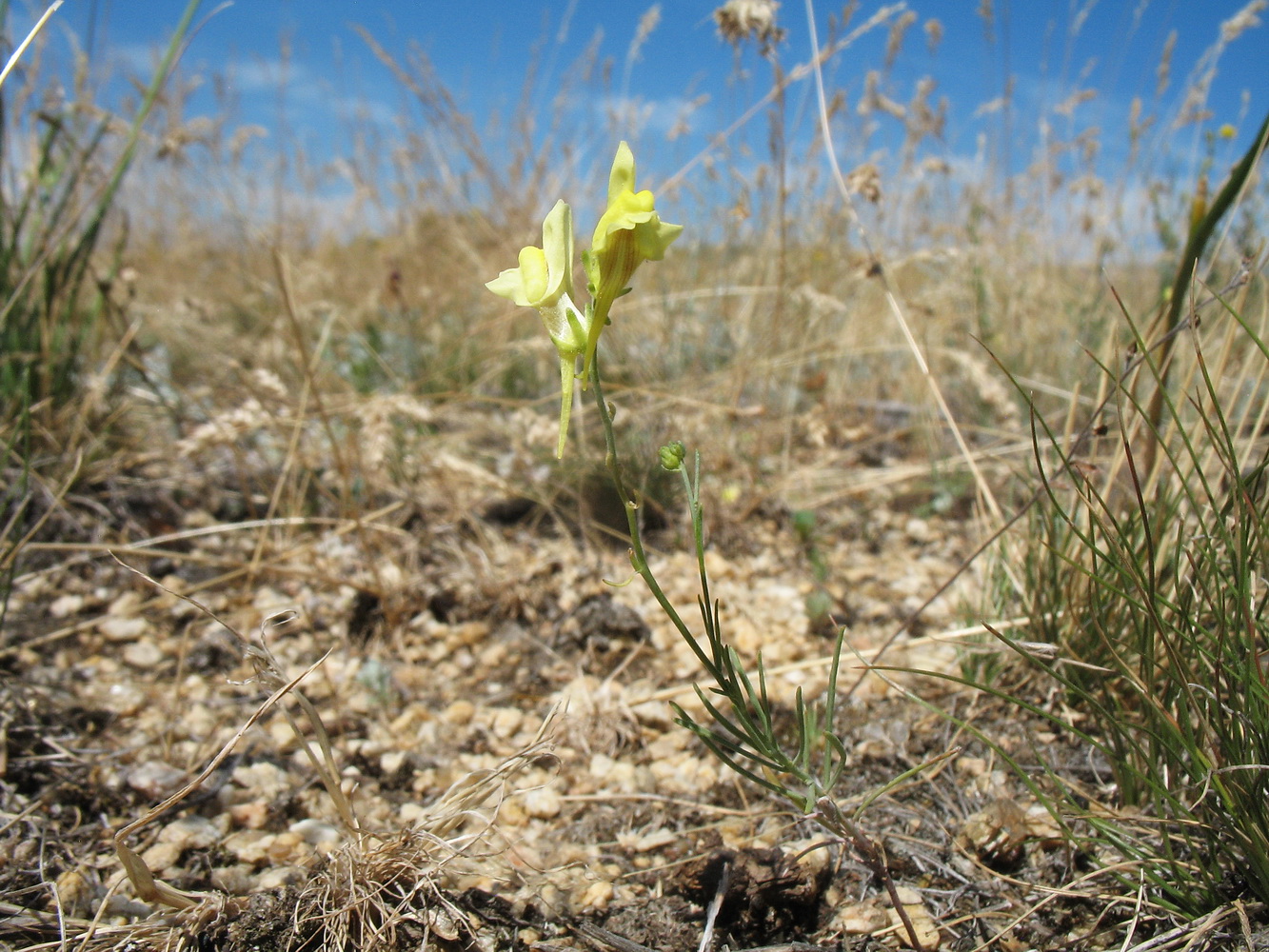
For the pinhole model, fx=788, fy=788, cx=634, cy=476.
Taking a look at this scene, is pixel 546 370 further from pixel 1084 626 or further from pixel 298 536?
pixel 1084 626

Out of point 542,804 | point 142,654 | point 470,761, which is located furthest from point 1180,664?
point 142,654

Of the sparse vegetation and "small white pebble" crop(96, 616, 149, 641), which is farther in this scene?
"small white pebble" crop(96, 616, 149, 641)

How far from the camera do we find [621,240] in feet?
2.30

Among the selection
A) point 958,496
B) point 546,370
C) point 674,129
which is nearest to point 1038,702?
point 958,496

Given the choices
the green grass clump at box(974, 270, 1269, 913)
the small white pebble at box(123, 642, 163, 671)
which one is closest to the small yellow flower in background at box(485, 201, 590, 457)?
the green grass clump at box(974, 270, 1269, 913)

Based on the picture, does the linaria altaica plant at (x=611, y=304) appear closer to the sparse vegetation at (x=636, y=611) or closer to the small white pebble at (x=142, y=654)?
the sparse vegetation at (x=636, y=611)

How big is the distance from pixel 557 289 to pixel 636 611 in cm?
122

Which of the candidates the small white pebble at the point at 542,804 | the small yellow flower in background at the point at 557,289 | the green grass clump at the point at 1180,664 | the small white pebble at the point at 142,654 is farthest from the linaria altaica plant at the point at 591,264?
the small white pebble at the point at 142,654

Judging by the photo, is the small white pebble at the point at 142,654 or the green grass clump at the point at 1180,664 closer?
the green grass clump at the point at 1180,664

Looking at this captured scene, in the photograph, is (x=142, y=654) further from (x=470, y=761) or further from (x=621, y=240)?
(x=621, y=240)

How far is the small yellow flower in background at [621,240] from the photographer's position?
69 cm

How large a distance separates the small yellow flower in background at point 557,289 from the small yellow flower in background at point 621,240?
0.03 m

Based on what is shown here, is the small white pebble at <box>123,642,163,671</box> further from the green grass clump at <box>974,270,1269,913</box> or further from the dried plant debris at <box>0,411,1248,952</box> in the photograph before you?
the green grass clump at <box>974,270,1269,913</box>

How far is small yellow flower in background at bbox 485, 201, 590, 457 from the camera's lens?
736 mm
